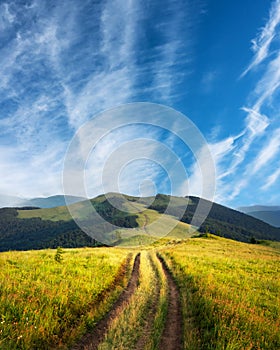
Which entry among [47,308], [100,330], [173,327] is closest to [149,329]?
[173,327]

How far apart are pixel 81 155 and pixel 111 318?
32363 mm

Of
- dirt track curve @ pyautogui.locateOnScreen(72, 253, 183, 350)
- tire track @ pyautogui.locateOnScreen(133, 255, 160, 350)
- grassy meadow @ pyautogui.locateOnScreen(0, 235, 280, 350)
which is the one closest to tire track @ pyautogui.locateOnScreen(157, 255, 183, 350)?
dirt track curve @ pyautogui.locateOnScreen(72, 253, 183, 350)

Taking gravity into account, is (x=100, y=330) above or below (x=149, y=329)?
below


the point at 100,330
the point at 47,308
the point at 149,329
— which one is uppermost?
the point at 47,308

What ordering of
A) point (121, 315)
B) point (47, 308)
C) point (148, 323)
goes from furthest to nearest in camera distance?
1. point (121, 315)
2. point (148, 323)
3. point (47, 308)

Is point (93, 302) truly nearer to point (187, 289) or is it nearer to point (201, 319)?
point (201, 319)

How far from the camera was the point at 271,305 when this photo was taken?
1223 centimetres

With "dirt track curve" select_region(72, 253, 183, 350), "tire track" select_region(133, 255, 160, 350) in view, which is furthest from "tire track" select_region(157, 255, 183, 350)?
"tire track" select_region(133, 255, 160, 350)

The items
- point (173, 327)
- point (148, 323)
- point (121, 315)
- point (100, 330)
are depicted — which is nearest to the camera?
point (100, 330)

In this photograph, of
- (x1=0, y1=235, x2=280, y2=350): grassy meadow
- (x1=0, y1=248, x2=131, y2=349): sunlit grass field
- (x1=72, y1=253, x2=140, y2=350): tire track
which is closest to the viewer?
(x1=0, y1=248, x2=131, y2=349): sunlit grass field

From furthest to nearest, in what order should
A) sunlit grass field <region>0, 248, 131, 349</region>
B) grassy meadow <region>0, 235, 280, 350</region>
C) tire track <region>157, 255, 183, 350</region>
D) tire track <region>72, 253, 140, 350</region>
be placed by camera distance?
tire track <region>157, 255, 183, 350</region>
tire track <region>72, 253, 140, 350</region>
grassy meadow <region>0, 235, 280, 350</region>
sunlit grass field <region>0, 248, 131, 349</region>

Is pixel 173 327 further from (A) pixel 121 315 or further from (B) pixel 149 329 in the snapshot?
(A) pixel 121 315

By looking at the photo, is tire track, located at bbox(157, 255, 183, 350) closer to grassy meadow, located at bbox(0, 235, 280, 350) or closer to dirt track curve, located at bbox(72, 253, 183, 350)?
dirt track curve, located at bbox(72, 253, 183, 350)

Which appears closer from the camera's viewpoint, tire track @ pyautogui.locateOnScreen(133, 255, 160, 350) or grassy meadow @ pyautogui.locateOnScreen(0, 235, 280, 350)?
grassy meadow @ pyautogui.locateOnScreen(0, 235, 280, 350)
